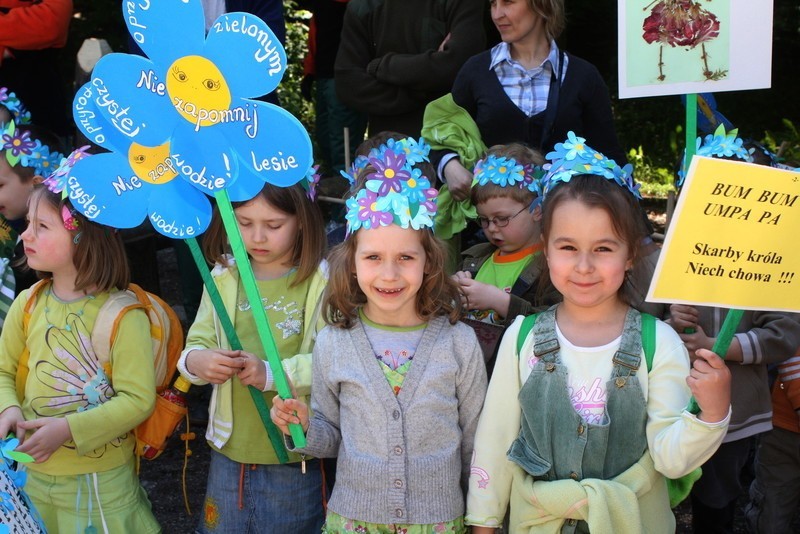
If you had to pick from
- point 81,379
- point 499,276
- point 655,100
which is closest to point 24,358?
point 81,379

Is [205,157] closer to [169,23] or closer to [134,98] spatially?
[134,98]

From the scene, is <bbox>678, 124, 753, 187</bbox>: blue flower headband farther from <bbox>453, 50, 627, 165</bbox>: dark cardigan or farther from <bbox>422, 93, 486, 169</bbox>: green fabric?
<bbox>422, 93, 486, 169</bbox>: green fabric

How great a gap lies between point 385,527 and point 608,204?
3.24ft

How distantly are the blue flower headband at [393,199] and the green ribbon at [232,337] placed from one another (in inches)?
16.9

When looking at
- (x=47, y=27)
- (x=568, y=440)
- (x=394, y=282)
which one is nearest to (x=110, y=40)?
(x=47, y=27)

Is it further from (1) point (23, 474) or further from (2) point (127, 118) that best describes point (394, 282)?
(1) point (23, 474)

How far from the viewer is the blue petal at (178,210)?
257cm

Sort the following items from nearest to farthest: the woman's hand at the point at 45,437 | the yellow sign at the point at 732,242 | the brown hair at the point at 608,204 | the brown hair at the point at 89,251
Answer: the yellow sign at the point at 732,242 < the brown hair at the point at 608,204 < the woman's hand at the point at 45,437 < the brown hair at the point at 89,251

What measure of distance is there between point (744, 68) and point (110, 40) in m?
5.41

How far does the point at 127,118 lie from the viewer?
97.8 inches

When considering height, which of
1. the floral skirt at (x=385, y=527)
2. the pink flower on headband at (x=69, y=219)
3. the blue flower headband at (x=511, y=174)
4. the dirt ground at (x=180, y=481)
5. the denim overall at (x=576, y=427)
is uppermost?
the blue flower headband at (x=511, y=174)

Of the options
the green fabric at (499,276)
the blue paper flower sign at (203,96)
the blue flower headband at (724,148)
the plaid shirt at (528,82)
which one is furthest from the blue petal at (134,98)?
the blue flower headband at (724,148)

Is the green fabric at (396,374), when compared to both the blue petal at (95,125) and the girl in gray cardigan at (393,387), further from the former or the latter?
the blue petal at (95,125)

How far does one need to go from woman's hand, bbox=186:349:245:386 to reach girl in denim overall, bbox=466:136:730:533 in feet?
2.35
